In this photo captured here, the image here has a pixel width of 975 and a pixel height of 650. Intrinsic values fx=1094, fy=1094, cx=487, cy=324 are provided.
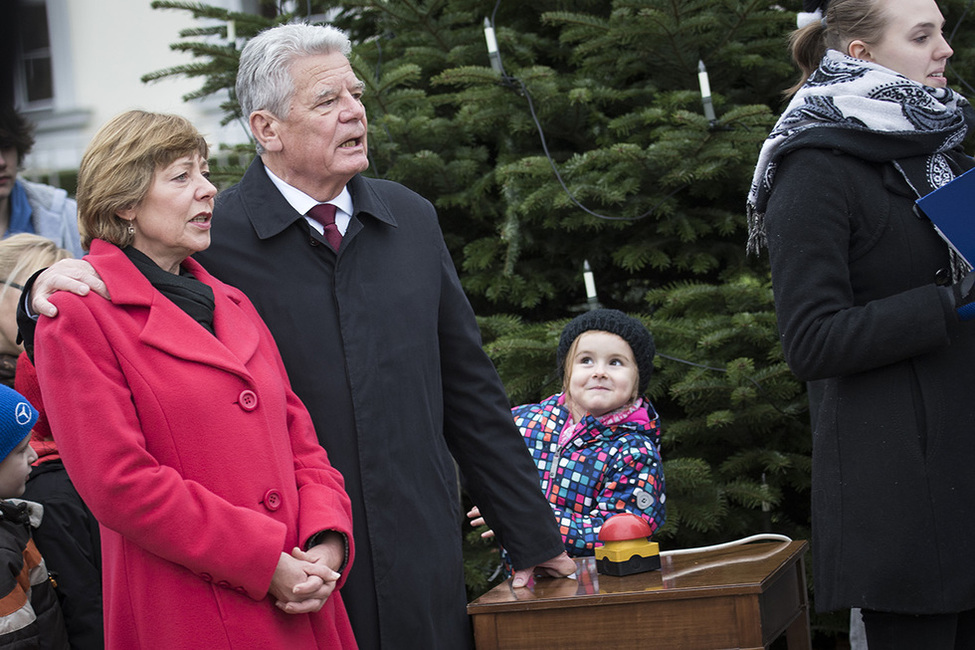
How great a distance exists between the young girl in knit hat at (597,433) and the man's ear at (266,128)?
1.19 metres

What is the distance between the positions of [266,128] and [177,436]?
36.2 inches

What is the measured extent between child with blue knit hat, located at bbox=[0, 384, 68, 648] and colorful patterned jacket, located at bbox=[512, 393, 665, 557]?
1.39 m

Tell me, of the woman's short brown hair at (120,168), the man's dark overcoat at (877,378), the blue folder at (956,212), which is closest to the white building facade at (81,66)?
the woman's short brown hair at (120,168)

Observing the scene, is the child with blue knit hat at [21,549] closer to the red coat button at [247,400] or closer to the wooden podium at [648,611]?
the red coat button at [247,400]

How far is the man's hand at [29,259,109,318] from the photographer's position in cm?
213

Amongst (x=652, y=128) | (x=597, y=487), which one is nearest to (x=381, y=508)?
(x=597, y=487)

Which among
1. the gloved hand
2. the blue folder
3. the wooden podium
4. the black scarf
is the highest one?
the blue folder

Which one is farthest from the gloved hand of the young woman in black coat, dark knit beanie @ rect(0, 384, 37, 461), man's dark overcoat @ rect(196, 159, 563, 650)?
dark knit beanie @ rect(0, 384, 37, 461)

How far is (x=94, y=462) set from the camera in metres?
2.02

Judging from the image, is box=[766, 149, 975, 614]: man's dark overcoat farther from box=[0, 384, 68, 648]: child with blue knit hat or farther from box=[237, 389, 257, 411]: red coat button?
Answer: box=[0, 384, 68, 648]: child with blue knit hat

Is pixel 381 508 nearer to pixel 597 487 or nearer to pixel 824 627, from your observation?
pixel 597 487

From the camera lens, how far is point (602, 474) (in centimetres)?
330

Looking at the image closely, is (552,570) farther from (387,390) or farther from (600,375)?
(600,375)

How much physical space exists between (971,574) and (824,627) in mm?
1942
